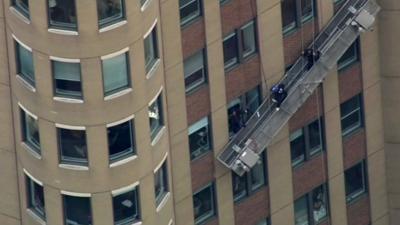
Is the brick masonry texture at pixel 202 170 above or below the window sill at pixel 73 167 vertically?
below

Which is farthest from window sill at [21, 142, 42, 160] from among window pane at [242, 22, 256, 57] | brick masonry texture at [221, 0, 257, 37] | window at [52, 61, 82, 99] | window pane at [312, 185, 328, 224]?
window pane at [312, 185, 328, 224]

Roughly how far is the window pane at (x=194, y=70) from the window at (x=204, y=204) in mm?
5151

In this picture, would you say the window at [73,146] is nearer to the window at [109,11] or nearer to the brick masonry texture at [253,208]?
the window at [109,11]

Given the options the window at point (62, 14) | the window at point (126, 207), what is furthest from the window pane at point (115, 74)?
the window at point (126, 207)

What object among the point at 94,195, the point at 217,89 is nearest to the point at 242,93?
the point at 217,89

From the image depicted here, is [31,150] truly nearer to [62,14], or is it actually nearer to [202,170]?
[62,14]

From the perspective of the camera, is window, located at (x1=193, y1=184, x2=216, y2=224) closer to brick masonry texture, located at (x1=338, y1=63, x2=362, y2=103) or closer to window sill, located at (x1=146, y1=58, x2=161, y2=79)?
brick masonry texture, located at (x1=338, y1=63, x2=362, y2=103)

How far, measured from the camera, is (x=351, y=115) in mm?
129875

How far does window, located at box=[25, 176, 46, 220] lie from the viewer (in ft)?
393

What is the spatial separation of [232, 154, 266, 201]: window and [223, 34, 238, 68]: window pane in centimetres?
530

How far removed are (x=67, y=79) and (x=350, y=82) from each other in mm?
17358

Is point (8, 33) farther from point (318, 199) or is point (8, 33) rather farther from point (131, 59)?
point (318, 199)

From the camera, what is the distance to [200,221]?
125 metres

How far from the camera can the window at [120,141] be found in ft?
383
